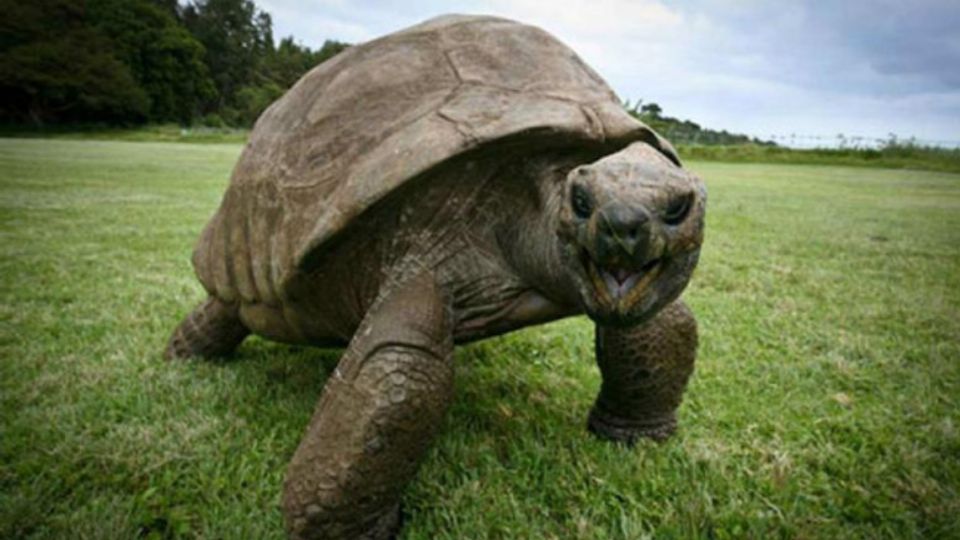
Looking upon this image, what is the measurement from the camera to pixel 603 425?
90.8 inches

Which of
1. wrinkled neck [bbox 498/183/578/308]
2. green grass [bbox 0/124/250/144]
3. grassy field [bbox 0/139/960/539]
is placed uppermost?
wrinkled neck [bbox 498/183/578/308]

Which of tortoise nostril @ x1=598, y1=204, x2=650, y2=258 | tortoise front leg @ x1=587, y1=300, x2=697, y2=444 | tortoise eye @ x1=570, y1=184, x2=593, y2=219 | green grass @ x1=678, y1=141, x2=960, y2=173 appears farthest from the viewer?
green grass @ x1=678, y1=141, x2=960, y2=173

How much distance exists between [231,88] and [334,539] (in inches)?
3424

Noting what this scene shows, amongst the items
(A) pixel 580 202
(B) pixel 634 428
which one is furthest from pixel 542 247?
(B) pixel 634 428

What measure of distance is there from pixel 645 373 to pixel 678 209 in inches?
37.0

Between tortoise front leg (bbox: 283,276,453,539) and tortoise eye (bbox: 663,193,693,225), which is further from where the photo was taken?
tortoise front leg (bbox: 283,276,453,539)

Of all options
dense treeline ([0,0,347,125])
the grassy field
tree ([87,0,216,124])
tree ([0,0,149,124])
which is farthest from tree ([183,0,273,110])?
the grassy field

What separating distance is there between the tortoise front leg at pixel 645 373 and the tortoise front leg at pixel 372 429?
65 centimetres

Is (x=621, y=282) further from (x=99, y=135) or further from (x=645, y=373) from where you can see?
(x=99, y=135)

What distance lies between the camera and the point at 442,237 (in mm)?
1834

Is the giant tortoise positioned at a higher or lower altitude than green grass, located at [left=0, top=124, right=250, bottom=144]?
higher

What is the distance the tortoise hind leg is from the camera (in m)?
2.91

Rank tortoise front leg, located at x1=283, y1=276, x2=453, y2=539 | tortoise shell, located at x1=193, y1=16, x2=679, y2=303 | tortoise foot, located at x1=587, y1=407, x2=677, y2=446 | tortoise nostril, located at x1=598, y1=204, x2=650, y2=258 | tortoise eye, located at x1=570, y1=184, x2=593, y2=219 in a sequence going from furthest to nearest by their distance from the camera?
tortoise foot, located at x1=587, y1=407, x2=677, y2=446, tortoise shell, located at x1=193, y1=16, x2=679, y2=303, tortoise front leg, located at x1=283, y1=276, x2=453, y2=539, tortoise eye, located at x1=570, y1=184, x2=593, y2=219, tortoise nostril, located at x1=598, y1=204, x2=650, y2=258

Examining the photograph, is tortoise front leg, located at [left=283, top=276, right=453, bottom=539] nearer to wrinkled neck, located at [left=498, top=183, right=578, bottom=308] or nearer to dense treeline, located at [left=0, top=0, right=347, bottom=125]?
wrinkled neck, located at [left=498, top=183, right=578, bottom=308]
